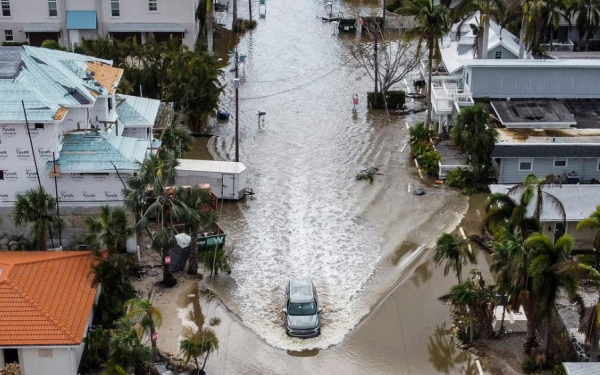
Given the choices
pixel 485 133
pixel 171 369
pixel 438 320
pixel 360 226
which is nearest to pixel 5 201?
pixel 171 369

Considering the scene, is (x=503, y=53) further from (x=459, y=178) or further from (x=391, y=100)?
(x=459, y=178)

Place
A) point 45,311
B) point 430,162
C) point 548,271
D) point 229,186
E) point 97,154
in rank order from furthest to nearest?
1. point 430,162
2. point 229,186
3. point 97,154
4. point 45,311
5. point 548,271

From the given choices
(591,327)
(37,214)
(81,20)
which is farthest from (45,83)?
(81,20)

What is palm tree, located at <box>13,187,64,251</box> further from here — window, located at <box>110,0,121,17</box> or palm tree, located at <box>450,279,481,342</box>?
window, located at <box>110,0,121,17</box>

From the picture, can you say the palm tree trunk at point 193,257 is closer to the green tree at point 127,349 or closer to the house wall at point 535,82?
the green tree at point 127,349

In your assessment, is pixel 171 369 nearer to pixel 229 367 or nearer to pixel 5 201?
pixel 229 367

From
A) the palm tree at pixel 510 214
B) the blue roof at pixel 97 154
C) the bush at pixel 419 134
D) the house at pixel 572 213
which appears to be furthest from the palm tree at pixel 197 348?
the bush at pixel 419 134
